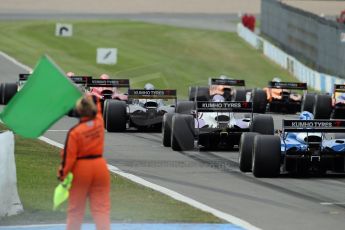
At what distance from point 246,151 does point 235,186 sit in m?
1.97

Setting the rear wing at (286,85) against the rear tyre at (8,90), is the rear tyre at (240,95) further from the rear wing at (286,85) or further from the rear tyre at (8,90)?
the rear tyre at (8,90)

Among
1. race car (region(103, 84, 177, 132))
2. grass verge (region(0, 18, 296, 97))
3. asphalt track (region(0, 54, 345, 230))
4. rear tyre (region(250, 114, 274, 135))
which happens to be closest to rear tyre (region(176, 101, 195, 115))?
race car (region(103, 84, 177, 132))

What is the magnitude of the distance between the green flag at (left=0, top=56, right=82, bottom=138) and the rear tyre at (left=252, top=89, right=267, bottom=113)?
26.7m

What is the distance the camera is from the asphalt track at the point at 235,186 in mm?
16172

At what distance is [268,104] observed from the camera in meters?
39.4

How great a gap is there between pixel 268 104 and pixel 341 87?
3.60 meters

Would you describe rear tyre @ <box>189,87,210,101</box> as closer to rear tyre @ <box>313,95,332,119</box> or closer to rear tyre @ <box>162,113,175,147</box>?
rear tyre @ <box>313,95,332,119</box>

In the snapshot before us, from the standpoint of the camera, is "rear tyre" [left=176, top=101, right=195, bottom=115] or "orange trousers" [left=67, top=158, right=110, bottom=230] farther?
"rear tyre" [left=176, top=101, right=195, bottom=115]

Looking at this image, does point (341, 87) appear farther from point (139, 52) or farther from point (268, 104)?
point (139, 52)

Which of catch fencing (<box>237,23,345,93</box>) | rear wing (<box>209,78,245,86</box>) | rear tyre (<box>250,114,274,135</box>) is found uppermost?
catch fencing (<box>237,23,345,93</box>)

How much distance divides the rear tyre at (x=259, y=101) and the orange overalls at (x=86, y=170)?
2689cm

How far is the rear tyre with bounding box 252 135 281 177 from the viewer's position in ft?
67.4

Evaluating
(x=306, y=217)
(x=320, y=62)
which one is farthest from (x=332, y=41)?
(x=306, y=217)

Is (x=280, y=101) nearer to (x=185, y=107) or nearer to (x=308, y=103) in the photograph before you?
(x=308, y=103)
